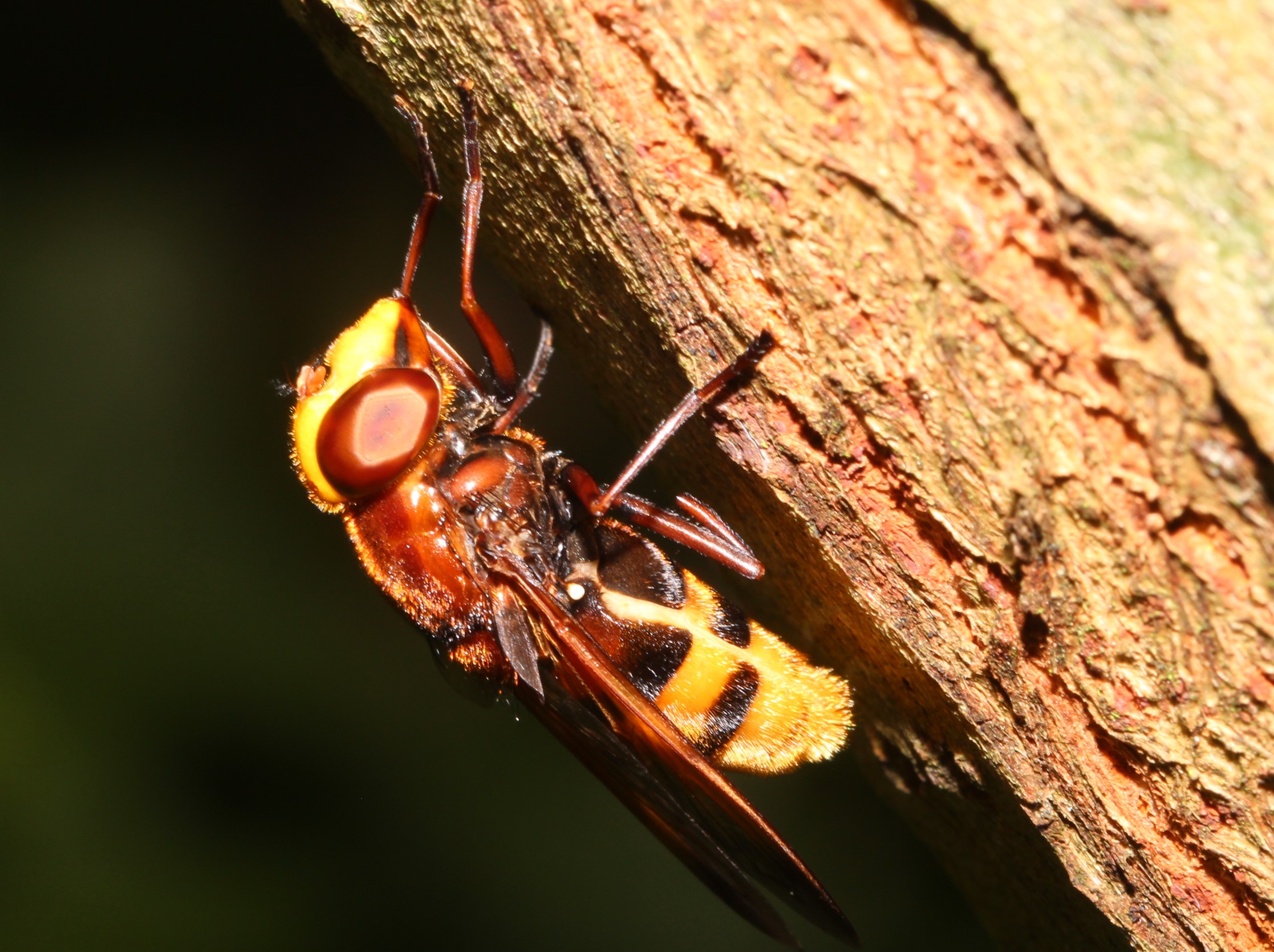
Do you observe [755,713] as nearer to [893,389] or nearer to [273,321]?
[893,389]

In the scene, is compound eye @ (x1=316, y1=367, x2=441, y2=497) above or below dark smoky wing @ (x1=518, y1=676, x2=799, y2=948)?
above

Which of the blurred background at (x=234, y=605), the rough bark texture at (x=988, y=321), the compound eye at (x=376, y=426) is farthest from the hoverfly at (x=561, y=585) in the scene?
the blurred background at (x=234, y=605)

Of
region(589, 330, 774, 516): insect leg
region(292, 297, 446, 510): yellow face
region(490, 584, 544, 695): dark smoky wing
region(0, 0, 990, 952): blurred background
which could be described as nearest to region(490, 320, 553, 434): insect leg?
region(292, 297, 446, 510): yellow face

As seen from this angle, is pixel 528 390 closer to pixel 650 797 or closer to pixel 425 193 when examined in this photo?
pixel 425 193

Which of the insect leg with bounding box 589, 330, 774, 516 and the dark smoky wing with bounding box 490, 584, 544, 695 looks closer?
the insect leg with bounding box 589, 330, 774, 516

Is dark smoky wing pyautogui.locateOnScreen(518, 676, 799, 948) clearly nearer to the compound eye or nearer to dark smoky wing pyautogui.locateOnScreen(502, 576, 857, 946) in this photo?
dark smoky wing pyautogui.locateOnScreen(502, 576, 857, 946)

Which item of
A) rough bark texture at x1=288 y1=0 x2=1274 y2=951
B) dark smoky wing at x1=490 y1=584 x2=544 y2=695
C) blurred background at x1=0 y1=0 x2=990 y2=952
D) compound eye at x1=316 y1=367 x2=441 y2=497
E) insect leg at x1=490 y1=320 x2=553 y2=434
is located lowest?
blurred background at x1=0 y1=0 x2=990 y2=952

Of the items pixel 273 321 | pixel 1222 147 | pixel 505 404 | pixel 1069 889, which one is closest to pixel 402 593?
pixel 505 404
